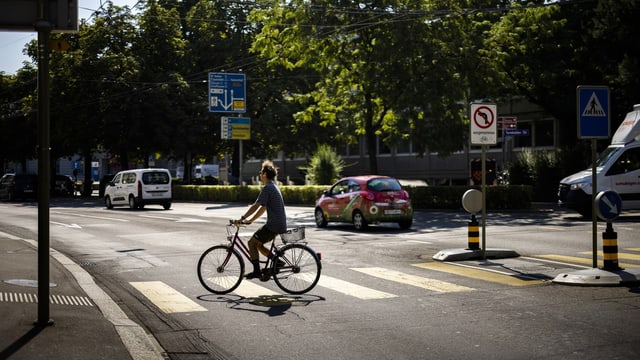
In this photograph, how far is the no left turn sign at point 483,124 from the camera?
1387cm

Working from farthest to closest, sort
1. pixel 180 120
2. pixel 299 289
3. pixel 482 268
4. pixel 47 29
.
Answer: pixel 180 120 → pixel 482 268 → pixel 299 289 → pixel 47 29

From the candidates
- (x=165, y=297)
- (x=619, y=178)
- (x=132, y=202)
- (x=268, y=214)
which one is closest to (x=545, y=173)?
(x=619, y=178)

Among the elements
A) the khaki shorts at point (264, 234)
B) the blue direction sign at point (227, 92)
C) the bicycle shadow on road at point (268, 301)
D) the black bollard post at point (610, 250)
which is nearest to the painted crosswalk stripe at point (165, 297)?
the bicycle shadow on road at point (268, 301)

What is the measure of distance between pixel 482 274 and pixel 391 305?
317 cm

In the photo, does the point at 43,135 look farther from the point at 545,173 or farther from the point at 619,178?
the point at 545,173

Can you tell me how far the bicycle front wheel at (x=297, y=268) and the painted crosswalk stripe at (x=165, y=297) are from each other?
1.22 meters

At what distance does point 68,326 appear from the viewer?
24.7 ft

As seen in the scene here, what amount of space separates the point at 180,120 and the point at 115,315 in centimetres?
4524

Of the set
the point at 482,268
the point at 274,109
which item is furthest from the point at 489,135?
the point at 274,109

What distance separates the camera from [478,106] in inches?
546

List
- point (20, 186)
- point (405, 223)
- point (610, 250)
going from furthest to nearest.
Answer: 1. point (20, 186)
2. point (405, 223)
3. point (610, 250)

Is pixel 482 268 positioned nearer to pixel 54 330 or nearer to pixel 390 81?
pixel 54 330

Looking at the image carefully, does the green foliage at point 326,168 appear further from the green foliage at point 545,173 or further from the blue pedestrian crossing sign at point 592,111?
the blue pedestrian crossing sign at point 592,111

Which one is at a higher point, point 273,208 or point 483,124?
point 483,124
